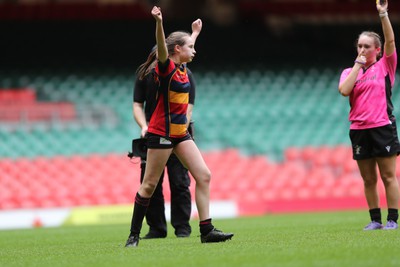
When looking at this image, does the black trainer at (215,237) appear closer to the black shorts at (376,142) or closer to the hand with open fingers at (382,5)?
the black shorts at (376,142)

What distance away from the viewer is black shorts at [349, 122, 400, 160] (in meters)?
8.49

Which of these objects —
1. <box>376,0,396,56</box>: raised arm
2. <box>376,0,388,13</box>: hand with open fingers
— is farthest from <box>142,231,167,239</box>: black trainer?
<box>376,0,388,13</box>: hand with open fingers

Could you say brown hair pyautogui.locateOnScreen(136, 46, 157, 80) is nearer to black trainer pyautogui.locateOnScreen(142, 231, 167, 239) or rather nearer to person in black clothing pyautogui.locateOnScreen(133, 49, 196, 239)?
person in black clothing pyautogui.locateOnScreen(133, 49, 196, 239)

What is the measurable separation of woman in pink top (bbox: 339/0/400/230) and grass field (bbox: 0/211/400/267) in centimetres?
58

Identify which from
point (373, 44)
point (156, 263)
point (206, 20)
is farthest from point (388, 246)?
point (206, 20)

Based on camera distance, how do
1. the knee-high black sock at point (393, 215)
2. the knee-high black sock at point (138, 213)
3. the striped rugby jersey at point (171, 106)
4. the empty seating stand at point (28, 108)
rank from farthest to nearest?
the empty seating stand at point (28, 108) → the knee-high black sock at point (393, 215) → the knee-high black sock at point (138, 213) → the striped rugby jersey at point (171, 106)

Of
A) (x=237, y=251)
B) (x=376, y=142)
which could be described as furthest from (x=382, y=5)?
(x=237, y=251)

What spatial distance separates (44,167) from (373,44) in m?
9.78

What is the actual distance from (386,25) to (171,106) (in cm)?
226

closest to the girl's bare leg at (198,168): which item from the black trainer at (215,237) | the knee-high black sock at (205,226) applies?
the knee-high black sock at (205,226)

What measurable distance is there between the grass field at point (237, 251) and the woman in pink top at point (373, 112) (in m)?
0.58

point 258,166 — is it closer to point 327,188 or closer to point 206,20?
point 327,188

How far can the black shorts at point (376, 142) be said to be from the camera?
8492mm

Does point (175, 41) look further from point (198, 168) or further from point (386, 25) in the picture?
point (386, 25)
